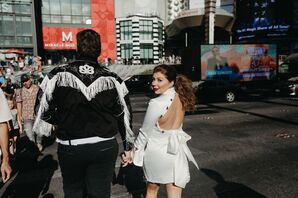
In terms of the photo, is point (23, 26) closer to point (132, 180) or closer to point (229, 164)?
point (132, 180)

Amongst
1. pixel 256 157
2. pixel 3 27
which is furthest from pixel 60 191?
pixel 3 27

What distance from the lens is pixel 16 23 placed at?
36469mm

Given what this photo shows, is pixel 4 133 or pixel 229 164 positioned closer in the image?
pixel 4 133

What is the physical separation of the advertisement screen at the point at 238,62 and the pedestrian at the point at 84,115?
17.3 m

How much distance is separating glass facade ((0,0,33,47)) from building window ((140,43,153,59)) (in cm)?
1942

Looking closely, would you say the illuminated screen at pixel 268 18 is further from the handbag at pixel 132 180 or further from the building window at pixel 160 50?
the handbag at pixel 132 180

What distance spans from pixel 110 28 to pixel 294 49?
2867cm

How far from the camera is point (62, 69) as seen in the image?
277 centimetres

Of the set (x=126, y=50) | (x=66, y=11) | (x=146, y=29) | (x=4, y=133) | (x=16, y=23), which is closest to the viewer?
(x=4, y=133)

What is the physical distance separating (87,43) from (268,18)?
141ft

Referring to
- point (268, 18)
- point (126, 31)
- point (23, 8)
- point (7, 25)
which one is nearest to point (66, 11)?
point (23, 8)

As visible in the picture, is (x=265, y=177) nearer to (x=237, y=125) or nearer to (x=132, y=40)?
(x=237, y=125)

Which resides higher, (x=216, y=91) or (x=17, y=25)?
(x=17, y=25)

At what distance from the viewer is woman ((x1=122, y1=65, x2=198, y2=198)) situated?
3328mm
